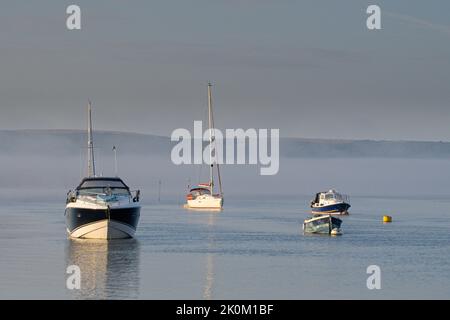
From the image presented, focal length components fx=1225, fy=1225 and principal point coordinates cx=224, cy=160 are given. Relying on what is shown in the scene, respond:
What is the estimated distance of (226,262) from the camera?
79375 mm

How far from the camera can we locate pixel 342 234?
365 feet

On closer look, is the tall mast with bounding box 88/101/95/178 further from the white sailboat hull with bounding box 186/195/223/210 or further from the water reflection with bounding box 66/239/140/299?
the white sailboat hull with bounding box 186/195/223/210

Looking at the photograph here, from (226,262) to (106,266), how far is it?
8668 mm

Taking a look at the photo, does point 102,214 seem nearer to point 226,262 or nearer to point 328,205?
point 226,262

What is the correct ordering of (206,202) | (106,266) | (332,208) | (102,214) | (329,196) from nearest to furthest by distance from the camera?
(106,266), (102,214), (332,208), (329,196), (206,202)

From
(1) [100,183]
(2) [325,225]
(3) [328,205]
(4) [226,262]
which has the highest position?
(3) [328,205]

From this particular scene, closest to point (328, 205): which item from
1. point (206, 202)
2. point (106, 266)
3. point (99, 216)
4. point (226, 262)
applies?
point (206, 202)

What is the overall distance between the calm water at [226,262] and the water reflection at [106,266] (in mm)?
63

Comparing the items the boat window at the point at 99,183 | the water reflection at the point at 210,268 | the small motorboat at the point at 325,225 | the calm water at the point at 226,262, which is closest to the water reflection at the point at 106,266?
the calm water at the point at 226,262

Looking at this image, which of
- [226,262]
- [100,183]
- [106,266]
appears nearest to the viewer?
[106,266]
